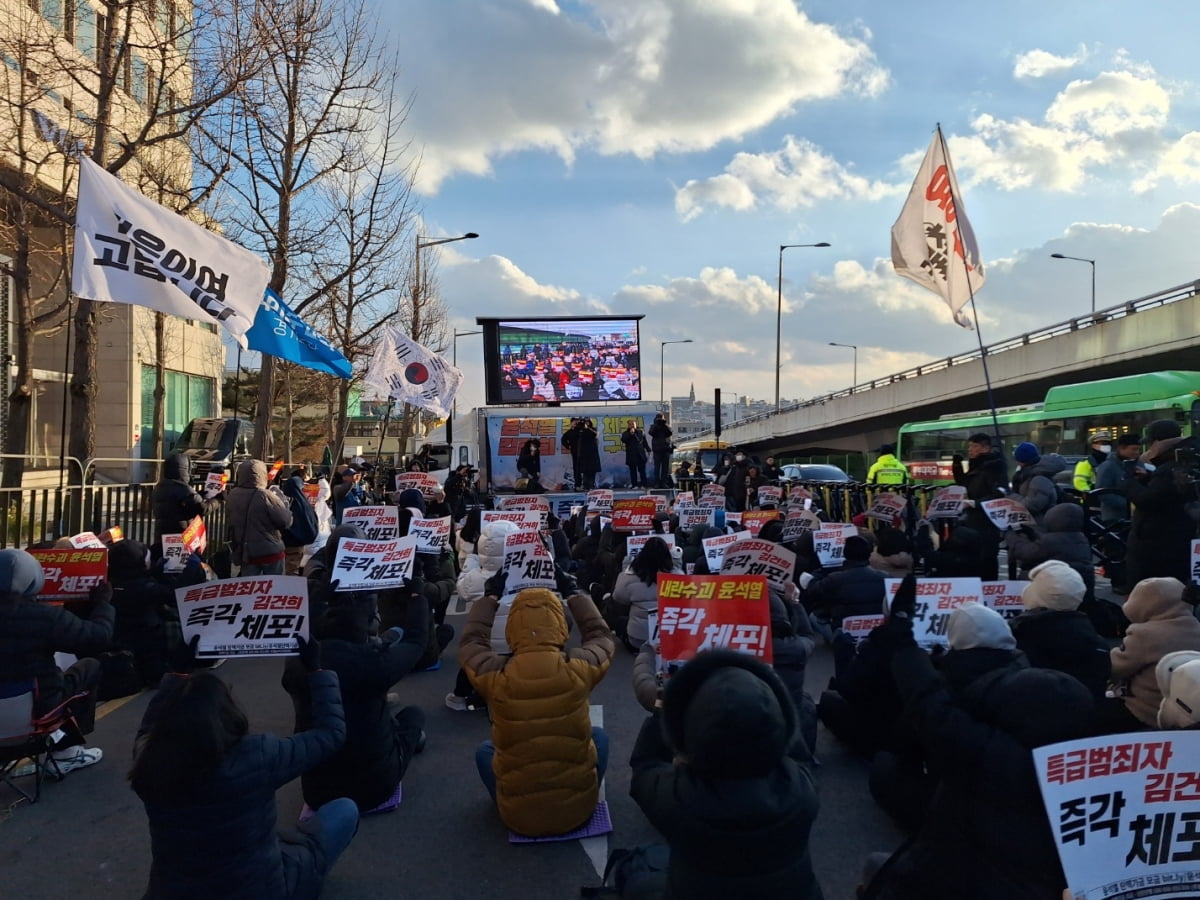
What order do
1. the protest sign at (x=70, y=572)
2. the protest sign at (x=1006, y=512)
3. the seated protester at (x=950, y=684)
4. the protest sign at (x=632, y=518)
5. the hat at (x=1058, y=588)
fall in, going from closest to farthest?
the seated protester at (x=950, y=684), the hat at (x=1058, y=588), the protest sign at (x=70, y=572), the protest sign at (x=1006, y=512), the protest sign at (x=632, y=518)

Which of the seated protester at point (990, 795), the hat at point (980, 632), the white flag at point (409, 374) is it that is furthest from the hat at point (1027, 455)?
the white flag at point (409, 374)

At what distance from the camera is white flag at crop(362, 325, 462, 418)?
16750 mm

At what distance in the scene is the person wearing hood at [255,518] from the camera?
8.89 m

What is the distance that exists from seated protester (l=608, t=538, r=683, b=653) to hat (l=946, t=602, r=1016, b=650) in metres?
3.44

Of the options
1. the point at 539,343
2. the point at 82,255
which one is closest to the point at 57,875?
the point at 82,255

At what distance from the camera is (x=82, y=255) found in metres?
6.93

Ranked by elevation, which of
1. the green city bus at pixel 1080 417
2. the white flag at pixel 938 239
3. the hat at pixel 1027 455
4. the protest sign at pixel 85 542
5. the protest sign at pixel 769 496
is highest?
the white flag at pixel 938 239

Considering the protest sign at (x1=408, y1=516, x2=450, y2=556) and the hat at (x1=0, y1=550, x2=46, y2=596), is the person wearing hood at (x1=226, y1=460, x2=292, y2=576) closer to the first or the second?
the protest sign at (x1=408, y1=516, x2=450, y2=556)

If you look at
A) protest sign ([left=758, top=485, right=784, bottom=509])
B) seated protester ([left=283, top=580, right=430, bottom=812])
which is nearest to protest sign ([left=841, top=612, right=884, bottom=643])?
seated protester ([left=283, top=580, right=430, bottom=812])

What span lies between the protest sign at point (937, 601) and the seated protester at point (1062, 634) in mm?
666

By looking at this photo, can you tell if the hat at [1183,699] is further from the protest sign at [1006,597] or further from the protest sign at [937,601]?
the protest sign at [1006,597]

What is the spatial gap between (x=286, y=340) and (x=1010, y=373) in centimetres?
3083

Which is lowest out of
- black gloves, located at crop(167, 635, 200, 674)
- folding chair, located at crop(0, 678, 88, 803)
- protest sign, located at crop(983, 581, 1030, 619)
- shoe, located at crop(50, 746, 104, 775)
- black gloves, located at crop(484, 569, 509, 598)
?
shoe, located at crop(50, 746, 104, 775)

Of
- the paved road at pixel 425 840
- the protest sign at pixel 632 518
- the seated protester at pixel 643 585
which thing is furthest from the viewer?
the protest sign at pixel 632 518
